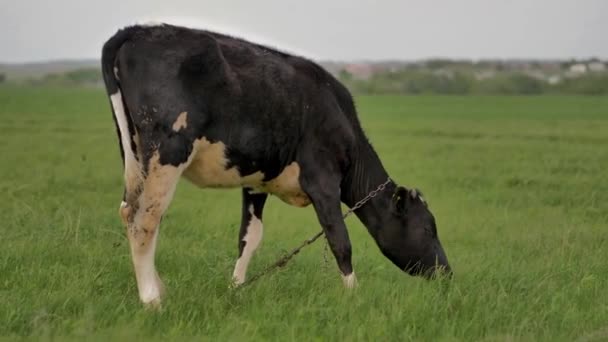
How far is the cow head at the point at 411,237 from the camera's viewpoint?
7359mm

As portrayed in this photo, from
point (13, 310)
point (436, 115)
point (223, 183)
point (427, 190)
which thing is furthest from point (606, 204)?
point (436, 115)

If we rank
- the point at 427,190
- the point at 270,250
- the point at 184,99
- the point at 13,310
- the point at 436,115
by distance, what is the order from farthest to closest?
the point at 436,115 → the point at 427,190 → the point at 270,250 → the point at 184,99 → the point at 13,310

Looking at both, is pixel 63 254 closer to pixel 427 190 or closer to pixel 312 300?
pixel 312 300

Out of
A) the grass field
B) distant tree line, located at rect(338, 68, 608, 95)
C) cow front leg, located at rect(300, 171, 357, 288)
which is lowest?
distant tree line, located at rect(338, 68, 608, 95)

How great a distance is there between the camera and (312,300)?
633cm

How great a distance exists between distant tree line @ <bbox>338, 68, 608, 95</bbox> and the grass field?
61862mm

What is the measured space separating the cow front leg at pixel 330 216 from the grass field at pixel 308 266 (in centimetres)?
25

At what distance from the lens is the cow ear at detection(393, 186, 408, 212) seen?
725 centimetres

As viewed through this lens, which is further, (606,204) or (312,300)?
(606,204)

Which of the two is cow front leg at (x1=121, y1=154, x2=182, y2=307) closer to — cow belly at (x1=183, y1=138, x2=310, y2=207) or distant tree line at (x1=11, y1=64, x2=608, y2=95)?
cow belly at (x1=183, y1=138, x2=310, y2=207)

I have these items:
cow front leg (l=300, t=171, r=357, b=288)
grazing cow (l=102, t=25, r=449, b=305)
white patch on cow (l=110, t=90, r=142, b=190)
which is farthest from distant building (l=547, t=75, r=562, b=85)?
white patch on cow (l=110, t=90, r=142, b=190)

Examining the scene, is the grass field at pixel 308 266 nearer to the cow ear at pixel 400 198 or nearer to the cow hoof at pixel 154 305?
the cow hoof at pixel 154 305

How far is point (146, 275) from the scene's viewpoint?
6180 millimetres

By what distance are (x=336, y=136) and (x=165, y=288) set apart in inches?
72.1
